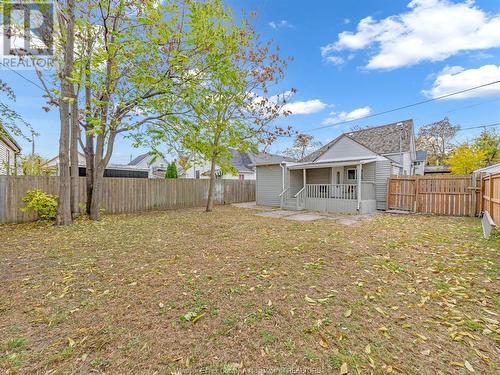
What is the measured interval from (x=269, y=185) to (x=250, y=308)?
12.5 metres

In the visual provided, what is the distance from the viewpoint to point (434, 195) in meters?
10.3

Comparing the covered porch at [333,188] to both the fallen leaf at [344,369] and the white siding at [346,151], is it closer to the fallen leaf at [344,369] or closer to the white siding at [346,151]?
the white siding at [346,151]

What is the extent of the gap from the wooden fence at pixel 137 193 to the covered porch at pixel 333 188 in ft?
14.3

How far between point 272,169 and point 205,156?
512cm

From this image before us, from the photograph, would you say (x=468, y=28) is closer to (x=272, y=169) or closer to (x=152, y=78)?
(x=272, y=169)

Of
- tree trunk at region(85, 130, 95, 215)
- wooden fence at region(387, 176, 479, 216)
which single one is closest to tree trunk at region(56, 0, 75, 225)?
tree trunk at region(85, 130, 95, 215)

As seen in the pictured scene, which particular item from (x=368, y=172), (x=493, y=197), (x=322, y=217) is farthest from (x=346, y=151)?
(x=493, y=197)

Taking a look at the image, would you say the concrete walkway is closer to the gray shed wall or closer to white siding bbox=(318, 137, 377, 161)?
the gray shed wall

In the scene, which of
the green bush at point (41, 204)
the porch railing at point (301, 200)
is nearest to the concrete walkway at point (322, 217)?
the porch railing at point (301, 200)

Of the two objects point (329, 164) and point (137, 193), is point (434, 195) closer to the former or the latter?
point (329, 164)

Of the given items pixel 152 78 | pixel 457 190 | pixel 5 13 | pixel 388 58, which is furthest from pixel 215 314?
pixel 388 58

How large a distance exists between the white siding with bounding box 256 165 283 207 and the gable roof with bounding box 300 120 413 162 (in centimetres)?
394

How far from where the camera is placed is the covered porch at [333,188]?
11.1 metres

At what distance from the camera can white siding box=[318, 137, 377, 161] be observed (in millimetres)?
14430
